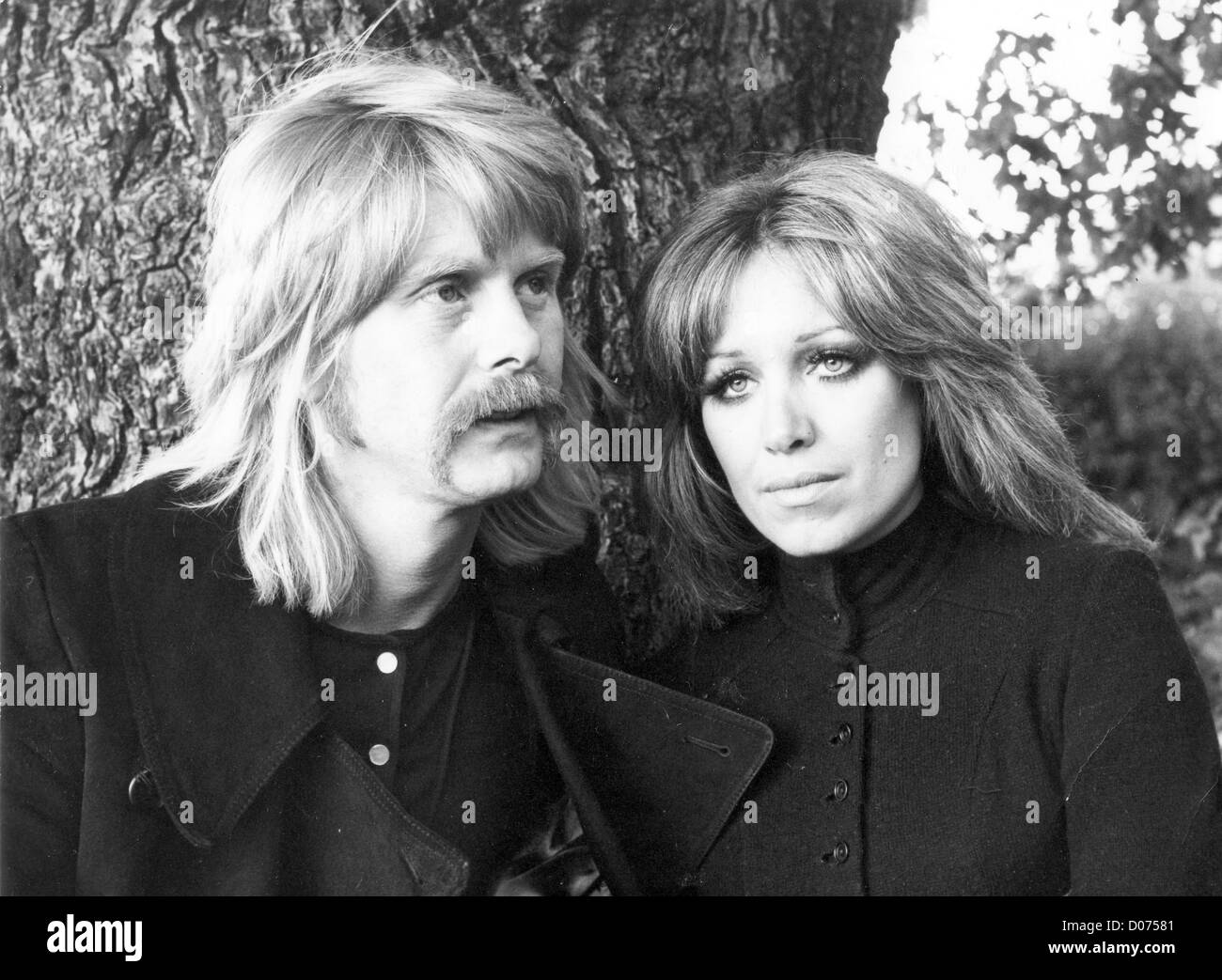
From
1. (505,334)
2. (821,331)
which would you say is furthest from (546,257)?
(821,331)

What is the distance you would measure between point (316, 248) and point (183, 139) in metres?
0.65

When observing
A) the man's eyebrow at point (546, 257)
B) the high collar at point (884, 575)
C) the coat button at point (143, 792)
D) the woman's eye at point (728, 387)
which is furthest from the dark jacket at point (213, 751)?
the man's eyebrow at point (546, 257)

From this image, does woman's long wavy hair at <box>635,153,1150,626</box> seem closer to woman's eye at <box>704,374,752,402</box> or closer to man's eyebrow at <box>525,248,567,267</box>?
woman's eye at <box>704,374,752,402</box>

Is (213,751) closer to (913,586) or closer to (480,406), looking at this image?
(480,406)

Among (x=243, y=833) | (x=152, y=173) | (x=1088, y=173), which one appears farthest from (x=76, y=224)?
(x=1088, y=173)

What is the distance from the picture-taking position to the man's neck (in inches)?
114

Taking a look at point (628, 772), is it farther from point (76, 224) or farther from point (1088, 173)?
point (1088, 173)

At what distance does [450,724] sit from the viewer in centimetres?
299

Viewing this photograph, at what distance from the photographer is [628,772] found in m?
3.00

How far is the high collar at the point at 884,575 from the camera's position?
2.88 metres

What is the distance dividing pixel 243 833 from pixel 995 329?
6.00 ft

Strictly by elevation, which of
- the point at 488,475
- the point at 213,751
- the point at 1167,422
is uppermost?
the point at 488,475

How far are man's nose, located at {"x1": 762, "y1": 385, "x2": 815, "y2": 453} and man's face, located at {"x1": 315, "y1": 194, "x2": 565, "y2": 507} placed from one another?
0.48 meters

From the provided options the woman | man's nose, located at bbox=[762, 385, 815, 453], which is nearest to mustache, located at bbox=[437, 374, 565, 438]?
the woman
